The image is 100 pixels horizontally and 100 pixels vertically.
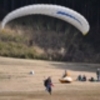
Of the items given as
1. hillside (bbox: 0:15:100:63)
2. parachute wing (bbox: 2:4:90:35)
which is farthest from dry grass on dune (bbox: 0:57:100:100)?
hillside (bbox: 0:15:100:63)

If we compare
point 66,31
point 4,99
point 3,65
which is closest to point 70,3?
point 66,31

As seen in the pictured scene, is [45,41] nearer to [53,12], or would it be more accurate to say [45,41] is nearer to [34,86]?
[53,12]

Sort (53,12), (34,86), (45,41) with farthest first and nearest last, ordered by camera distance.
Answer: (45,41) < (53,12) < (34,86)

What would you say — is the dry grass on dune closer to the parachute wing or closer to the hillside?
the parachute wing

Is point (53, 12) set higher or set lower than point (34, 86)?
higher

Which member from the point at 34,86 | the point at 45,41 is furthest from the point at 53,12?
the point at 45,41

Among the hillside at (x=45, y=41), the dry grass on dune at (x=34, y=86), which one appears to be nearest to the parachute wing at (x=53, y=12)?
the dry grass on dune at (x=34, y=86)

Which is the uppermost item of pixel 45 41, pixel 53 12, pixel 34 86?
pixel 53 12

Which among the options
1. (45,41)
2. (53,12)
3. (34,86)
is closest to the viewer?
(34,86)

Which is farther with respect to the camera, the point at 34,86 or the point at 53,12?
the point at 53,12

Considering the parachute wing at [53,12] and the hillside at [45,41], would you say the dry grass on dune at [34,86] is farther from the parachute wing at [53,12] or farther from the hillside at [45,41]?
the hillside at [45,41]
